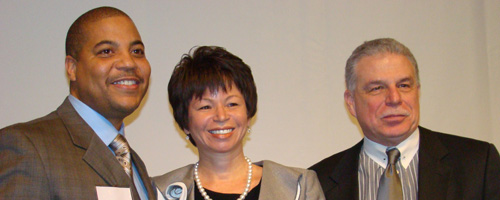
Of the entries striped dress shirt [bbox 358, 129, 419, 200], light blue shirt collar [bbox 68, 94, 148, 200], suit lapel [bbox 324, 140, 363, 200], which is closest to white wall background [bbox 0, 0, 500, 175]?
suit lapel [bbox 324, 140, 363, 200]

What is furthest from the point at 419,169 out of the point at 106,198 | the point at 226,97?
the point at 106,198

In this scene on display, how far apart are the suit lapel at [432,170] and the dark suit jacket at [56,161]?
137 centimetres

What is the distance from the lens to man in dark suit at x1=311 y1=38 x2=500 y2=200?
8.23ft

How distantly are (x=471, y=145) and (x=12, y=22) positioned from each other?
2.73m

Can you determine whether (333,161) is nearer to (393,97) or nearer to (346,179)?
(346,179)

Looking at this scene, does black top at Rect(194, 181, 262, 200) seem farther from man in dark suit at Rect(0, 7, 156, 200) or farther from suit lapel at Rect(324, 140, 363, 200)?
suit lapel at Rect(324, 140, 363, 200)

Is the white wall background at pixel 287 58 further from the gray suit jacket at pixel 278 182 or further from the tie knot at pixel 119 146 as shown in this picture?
the tie knot at pixel 119 146

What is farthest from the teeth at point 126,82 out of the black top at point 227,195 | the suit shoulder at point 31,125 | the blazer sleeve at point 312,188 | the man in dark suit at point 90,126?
the blazer sleeve at point 312,188

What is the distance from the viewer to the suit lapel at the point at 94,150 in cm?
208

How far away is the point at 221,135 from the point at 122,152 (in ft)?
1.62

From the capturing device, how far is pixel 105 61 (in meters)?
2.24

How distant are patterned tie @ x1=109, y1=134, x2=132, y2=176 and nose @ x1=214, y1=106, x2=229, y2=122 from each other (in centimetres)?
46

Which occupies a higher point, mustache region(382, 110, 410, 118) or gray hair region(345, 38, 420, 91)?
gray hair region(345, 38, 420, 91)

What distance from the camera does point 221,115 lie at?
252 cm
